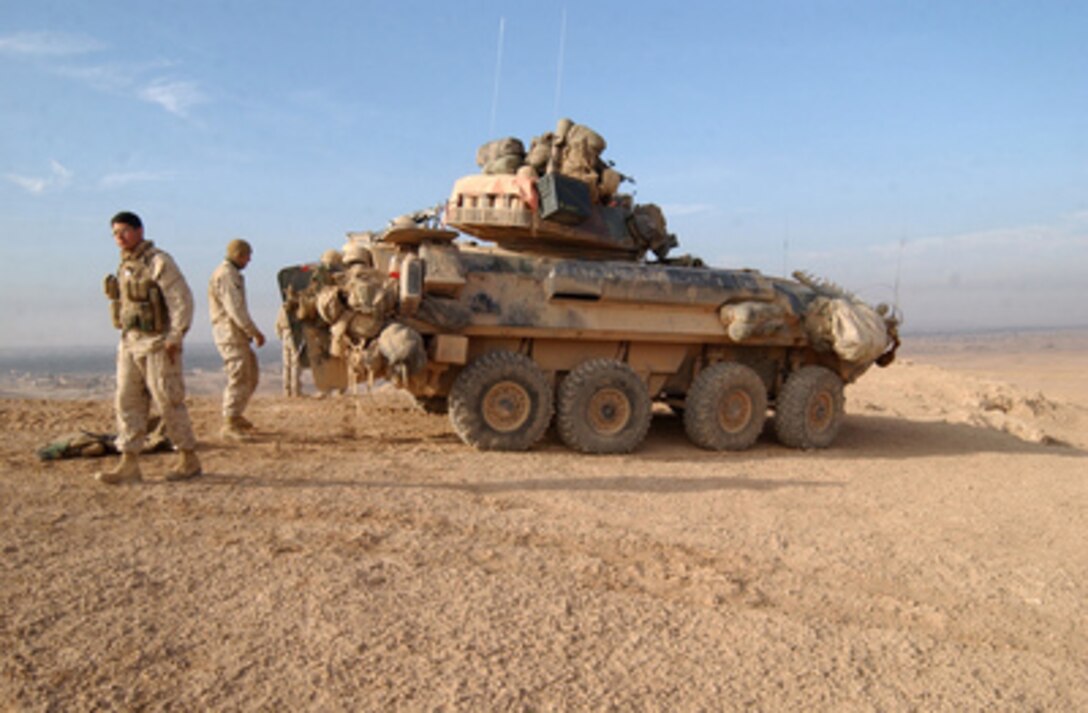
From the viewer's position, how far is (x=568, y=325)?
25.1ft

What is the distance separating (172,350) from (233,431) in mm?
2469

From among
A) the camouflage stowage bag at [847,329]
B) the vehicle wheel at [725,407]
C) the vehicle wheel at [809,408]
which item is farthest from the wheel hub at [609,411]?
the camouflage stowage bag at [847,329]

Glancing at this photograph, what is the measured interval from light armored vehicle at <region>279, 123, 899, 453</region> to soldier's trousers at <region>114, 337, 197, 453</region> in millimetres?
1775

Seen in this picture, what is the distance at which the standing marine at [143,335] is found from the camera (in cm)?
527

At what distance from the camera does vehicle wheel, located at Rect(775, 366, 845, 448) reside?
341 inches

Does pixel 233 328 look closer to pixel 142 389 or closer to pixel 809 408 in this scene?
pixel 142 389

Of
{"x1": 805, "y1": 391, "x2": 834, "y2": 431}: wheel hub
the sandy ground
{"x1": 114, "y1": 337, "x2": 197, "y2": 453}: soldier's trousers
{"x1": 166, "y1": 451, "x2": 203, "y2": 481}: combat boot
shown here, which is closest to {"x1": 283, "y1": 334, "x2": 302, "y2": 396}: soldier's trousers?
the sandy ground

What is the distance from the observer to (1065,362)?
131 ft

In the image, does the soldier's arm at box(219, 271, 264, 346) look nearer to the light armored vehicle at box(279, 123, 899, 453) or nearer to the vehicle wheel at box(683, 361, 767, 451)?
the light armored vehicle at box(279, 123, 899, 453)

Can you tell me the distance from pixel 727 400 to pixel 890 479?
6.07 ft

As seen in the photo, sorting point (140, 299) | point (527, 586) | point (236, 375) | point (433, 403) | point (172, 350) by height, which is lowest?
point (527, 586)

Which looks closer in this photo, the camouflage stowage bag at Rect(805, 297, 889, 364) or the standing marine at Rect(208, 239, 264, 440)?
the standing marine at Rect(208, 239, 264, 440)

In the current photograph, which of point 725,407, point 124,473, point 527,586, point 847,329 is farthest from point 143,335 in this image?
point 847,329

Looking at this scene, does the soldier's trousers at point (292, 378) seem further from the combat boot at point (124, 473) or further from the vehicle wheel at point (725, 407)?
the combat boot at point (124, 473)
